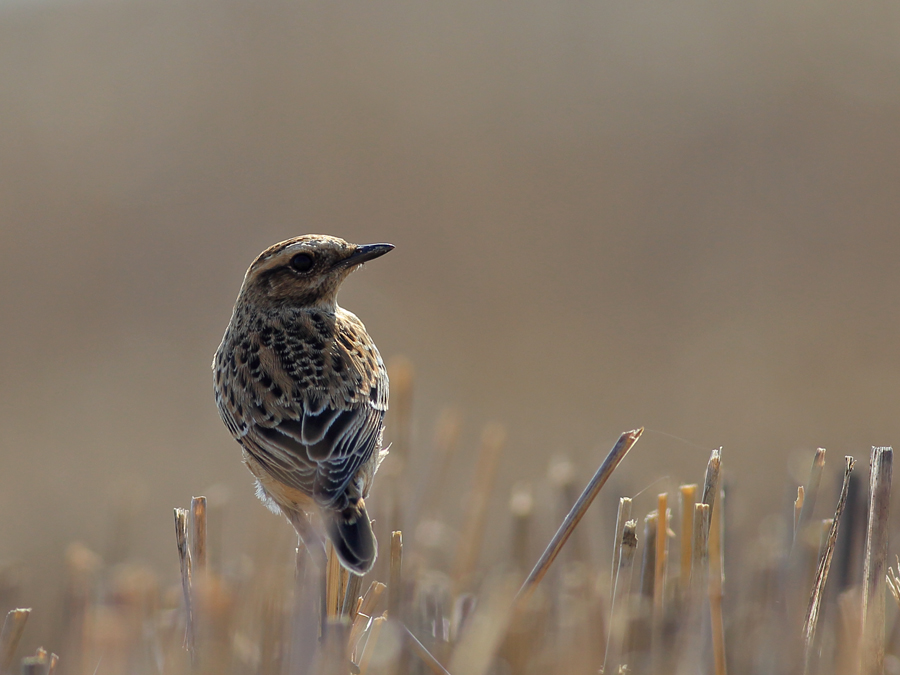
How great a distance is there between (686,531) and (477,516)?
1.57m

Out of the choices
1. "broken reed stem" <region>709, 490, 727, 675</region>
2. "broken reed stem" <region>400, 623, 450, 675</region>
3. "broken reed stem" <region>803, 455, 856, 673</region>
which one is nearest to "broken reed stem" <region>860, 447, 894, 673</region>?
"broken reed stem" <region>803, 455, 856, 673</region>

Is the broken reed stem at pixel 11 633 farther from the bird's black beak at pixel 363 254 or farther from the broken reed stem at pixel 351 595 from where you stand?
the bird's black beak at pixel 363 254

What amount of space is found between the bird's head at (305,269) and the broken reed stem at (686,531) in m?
2.60

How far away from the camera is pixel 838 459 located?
8633mm

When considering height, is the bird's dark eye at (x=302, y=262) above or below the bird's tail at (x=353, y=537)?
above

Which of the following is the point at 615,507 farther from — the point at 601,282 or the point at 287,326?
the point at 601,282

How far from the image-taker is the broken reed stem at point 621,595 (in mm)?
3844

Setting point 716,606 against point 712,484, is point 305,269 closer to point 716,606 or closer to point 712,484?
point 712,484

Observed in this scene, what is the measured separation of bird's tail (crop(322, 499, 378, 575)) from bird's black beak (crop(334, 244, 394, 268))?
164 centimetres

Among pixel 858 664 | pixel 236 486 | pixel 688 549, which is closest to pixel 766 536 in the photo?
pixel 688 549

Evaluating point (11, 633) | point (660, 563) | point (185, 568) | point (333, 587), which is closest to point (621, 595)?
point (660, 563)

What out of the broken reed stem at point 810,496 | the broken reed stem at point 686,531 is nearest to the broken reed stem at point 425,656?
the broken reed stem at point 686,531

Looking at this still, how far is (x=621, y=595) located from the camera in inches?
153

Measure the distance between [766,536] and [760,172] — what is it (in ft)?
36.7
